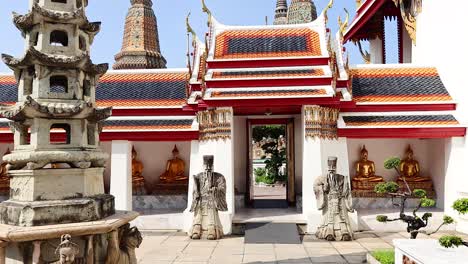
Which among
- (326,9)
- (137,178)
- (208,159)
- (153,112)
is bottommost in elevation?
(137,178)

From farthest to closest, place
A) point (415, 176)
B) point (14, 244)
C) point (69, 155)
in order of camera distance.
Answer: point (415, 176) → point (69, 155) → point (14, 244)

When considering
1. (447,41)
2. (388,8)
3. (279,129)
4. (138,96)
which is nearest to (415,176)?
(447,41)

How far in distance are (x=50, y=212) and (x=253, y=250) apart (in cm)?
513

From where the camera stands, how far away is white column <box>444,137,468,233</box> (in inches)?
461

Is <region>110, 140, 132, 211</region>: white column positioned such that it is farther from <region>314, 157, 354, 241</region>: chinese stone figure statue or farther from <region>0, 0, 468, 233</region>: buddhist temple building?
<region>314, 157, 354, 241</region>: chinese stone figure statue

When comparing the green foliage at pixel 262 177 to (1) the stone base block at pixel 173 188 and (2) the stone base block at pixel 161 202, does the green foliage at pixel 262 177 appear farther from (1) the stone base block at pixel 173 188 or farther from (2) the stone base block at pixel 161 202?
(2) the stone base block at pixel 161 202

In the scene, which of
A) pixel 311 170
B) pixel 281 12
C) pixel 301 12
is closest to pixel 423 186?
pixel 311 170

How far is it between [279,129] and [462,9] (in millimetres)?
16468

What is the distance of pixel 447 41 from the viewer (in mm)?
13031

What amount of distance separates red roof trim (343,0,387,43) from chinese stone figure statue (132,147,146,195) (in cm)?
1158

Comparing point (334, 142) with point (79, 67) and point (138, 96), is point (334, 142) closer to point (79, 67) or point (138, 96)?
point (138, 96)

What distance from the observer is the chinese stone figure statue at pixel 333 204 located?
1084cm

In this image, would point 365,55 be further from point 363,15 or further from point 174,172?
point 174,172

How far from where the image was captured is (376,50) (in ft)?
66.9
